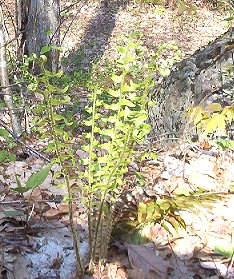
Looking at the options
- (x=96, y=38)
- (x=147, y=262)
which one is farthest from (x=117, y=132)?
(x=96, y=38)

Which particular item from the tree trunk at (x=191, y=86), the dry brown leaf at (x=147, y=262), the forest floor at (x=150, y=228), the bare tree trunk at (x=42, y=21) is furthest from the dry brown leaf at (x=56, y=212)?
the bare tree trunk at (x=42, y=21)

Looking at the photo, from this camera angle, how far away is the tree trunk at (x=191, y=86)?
133 inches

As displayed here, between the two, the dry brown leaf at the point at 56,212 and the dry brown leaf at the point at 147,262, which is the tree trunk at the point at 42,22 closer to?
the dry brown leaf at the point at 56,212

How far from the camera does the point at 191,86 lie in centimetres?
364

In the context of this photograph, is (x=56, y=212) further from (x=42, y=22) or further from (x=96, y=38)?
(x=96, y=38)

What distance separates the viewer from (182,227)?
2037 mm

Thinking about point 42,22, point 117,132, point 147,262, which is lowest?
point 147,262

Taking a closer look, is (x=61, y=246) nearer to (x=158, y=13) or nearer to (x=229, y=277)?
(x=229, y=277)

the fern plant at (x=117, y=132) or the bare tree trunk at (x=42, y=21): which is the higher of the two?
the bare tree trunk at (x=42, y=21)

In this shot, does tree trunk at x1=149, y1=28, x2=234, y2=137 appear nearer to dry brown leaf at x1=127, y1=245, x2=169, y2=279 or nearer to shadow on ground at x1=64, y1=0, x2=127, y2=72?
dry brown leaf at x1=127, y1=245, x2=169, y2=279

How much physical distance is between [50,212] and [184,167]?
933 millimetres

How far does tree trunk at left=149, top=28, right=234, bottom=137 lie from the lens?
3381 millimetres

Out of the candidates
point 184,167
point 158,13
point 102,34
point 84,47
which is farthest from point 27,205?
point 158,13

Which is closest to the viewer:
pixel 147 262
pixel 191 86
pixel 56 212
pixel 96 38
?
pixel 147 262
